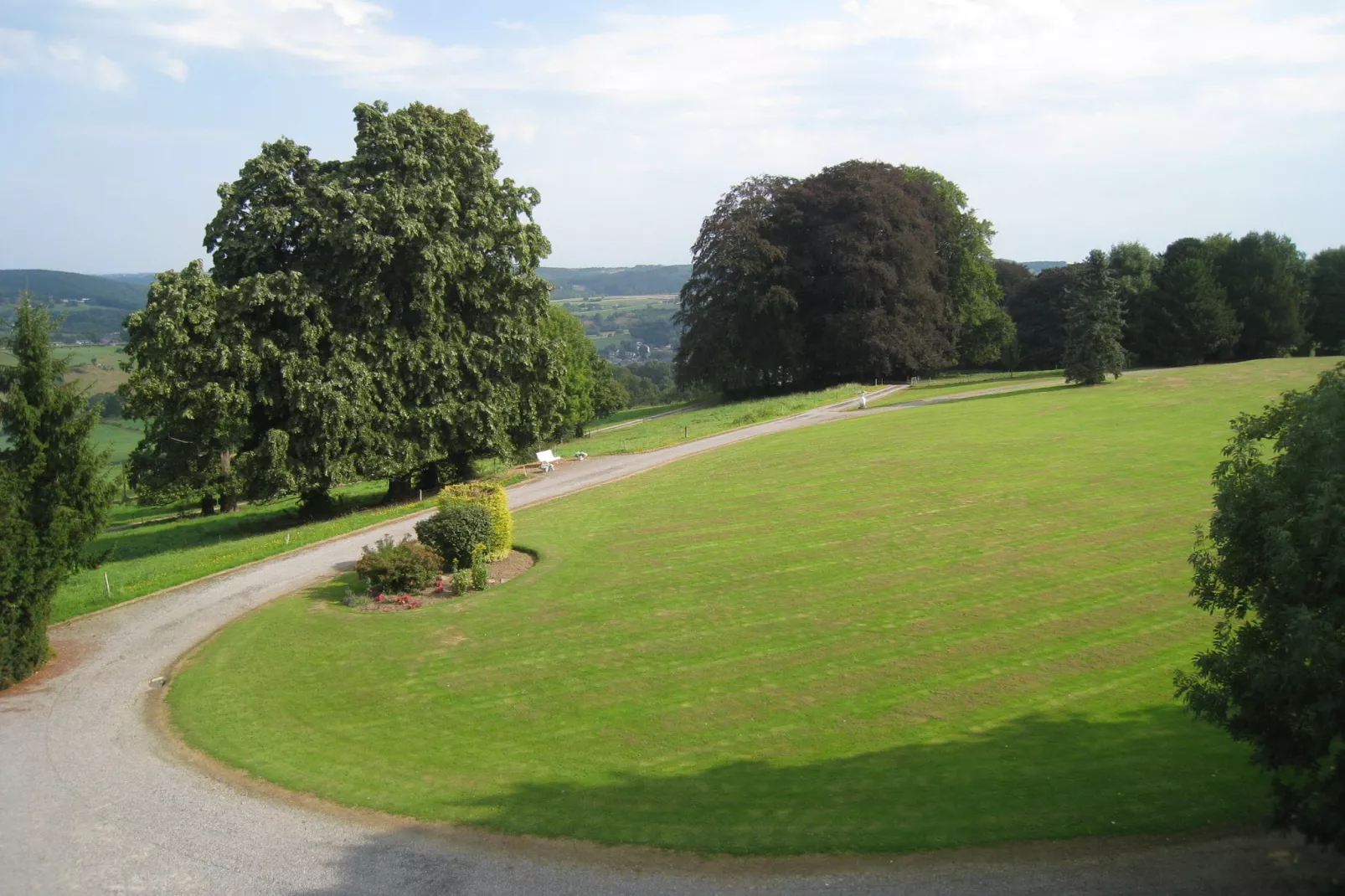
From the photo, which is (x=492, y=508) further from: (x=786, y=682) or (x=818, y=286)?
(x=818, y=286)

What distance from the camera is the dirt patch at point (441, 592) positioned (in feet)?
63.6

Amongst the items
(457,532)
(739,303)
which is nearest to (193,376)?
(457,532)

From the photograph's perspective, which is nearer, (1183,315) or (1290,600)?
(1290,600)

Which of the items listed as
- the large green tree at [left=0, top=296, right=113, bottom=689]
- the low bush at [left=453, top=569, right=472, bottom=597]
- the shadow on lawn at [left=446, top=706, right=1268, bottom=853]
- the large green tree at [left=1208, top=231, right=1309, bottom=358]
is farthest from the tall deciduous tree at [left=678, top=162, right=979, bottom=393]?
the shadow on lawn at [left=446, top=706, right=1268, bottom=853]

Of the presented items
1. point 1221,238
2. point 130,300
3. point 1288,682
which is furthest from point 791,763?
point 130,300

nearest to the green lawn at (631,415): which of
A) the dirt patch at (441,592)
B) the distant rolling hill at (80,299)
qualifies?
the dirt patch at (441,592)

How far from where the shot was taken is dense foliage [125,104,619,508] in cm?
2786

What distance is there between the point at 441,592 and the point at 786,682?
30.6 ft

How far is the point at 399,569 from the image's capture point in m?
20.1

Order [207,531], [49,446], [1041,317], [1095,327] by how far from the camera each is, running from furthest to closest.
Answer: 1. [1041,317]
2. [1095,327]
3. [207,531]
4. [49,446]

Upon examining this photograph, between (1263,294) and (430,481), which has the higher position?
(1263,294)

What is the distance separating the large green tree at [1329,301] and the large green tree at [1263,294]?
44.2 inches

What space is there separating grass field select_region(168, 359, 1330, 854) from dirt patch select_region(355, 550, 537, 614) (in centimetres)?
55

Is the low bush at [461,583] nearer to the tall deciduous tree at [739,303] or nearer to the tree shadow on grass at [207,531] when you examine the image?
the tree shadow on grass at [207,531]
